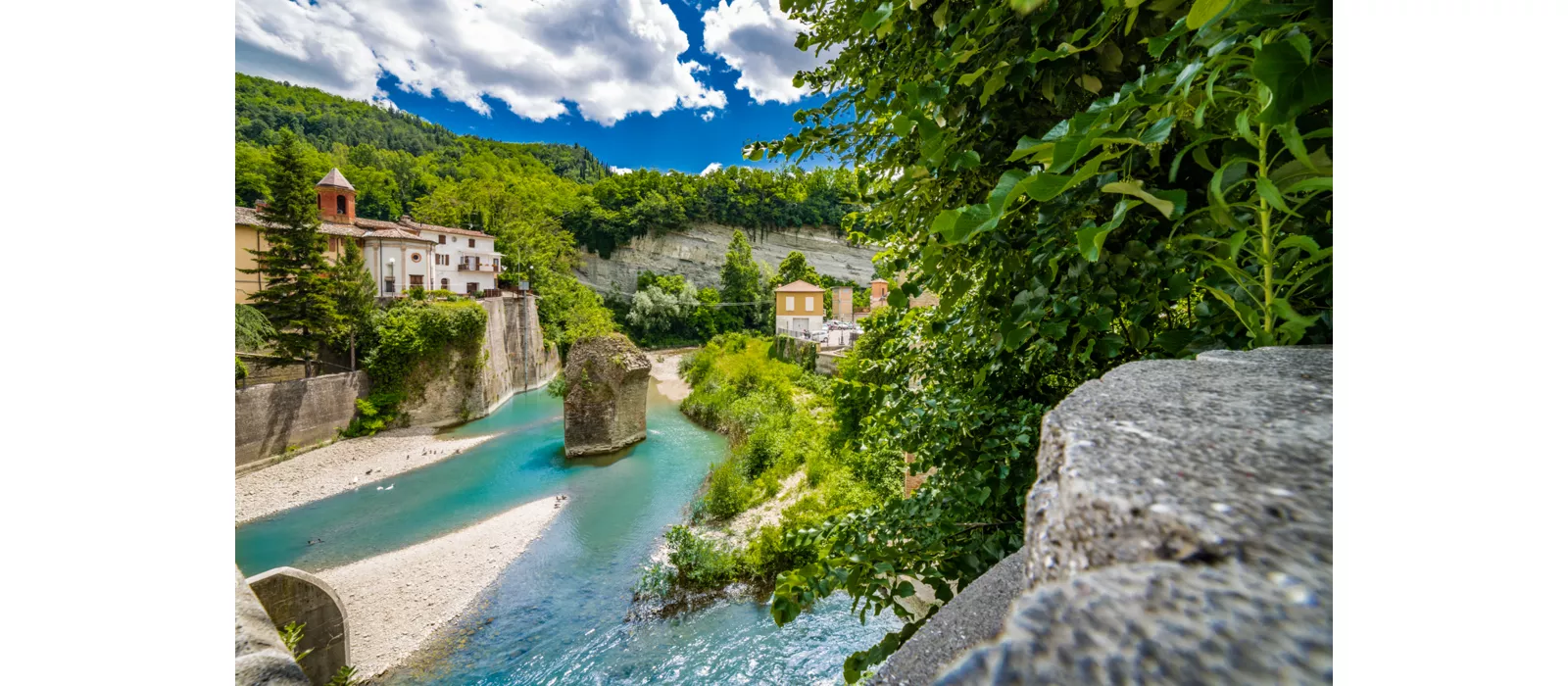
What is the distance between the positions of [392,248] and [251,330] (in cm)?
378

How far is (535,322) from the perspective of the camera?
10984 millimetres

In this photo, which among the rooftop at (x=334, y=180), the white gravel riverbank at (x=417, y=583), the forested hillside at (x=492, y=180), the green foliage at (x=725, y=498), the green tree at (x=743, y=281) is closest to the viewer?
the forested hillside at (x=492, y=180)

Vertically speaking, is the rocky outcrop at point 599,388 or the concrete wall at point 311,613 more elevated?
the rocky outcrop at point 599,388

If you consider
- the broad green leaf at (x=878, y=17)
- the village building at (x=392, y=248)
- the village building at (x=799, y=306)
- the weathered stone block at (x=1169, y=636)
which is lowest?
the weathered stone block at (x=1169, y=636)

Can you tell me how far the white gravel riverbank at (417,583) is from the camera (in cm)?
326

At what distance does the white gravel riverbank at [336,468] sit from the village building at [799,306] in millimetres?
Answer: 4877

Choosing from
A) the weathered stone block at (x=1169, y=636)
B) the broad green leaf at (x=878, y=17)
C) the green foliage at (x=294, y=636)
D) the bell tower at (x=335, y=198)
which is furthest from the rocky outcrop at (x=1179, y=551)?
the bell tower at (x=335, y=198)

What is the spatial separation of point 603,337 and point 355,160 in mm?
2782

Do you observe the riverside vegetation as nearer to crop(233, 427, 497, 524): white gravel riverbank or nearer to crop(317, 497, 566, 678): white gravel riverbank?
crop(317, 497, 566, 678): white gravel riverbank

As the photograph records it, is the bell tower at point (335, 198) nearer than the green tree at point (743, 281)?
Yes

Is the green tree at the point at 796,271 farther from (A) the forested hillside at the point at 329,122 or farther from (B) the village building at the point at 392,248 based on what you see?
(A) the forested hillside at the point at 329,122
